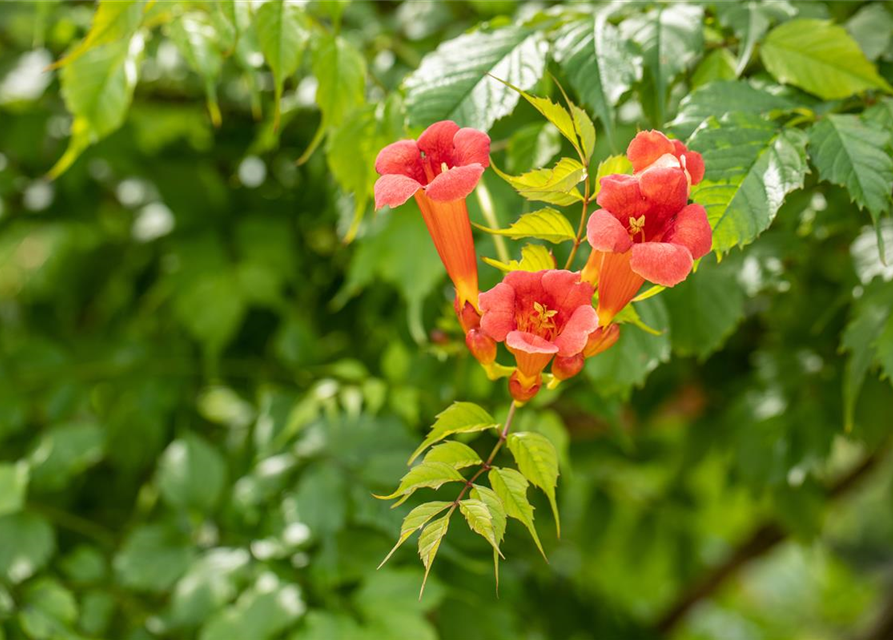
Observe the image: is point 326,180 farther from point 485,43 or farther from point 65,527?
point 65,527

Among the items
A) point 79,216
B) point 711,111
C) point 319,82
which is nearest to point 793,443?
point 711,111

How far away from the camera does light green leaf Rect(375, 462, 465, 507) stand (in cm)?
59

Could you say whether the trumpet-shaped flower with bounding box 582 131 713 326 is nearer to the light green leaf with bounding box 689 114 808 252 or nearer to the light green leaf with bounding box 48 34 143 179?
the light green leaf with bounding box 689 114 808 252

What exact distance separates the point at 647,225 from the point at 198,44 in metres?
0.56

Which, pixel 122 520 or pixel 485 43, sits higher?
pixel 485 43

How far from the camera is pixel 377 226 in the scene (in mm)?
1106

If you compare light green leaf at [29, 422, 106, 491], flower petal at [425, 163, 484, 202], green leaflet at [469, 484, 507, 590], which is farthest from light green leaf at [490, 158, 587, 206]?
light green leaf at [29, 422, 106, 491]

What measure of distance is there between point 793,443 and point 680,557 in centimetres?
79

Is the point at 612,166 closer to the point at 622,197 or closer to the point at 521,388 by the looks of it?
the point at 622,197

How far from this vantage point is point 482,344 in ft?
2.08

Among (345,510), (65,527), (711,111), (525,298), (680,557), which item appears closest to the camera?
(525,298)

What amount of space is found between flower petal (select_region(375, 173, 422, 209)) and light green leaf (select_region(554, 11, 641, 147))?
0.77ft

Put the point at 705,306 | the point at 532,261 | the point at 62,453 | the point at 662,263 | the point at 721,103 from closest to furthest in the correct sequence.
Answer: the point at 662,263
the point at 532,261
the point at 721,103
the point at 705,306
the point at 62,453

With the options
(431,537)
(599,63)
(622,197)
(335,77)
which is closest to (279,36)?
(335,77)
